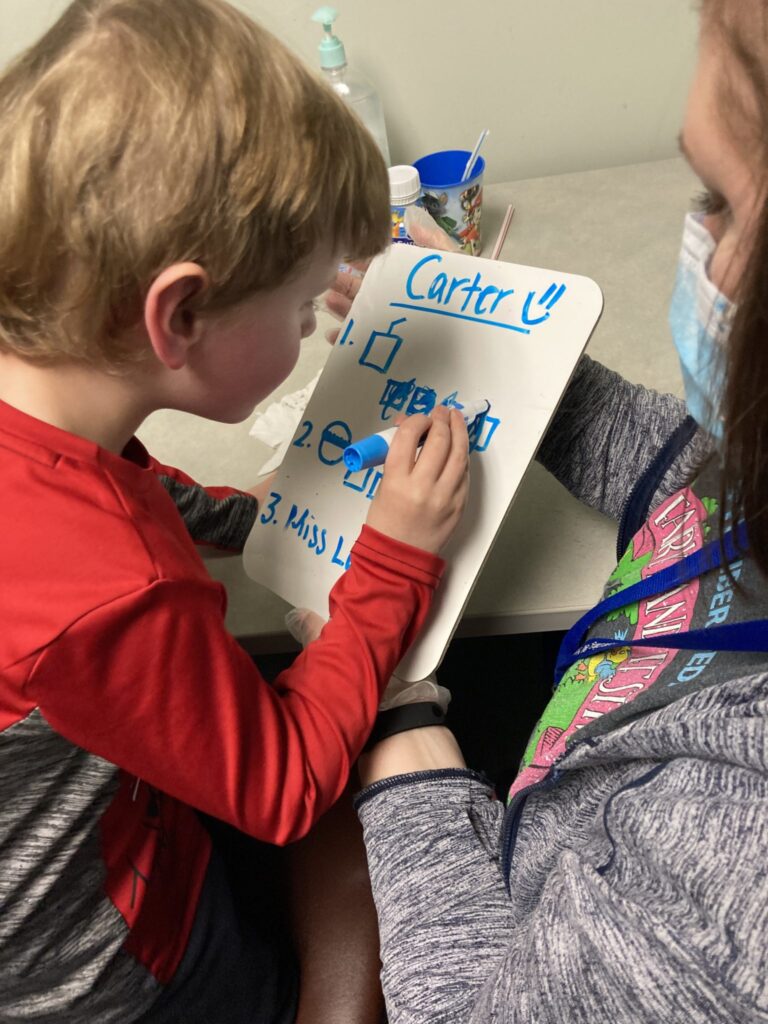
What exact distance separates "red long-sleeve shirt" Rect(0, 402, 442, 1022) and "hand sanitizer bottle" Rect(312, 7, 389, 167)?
0.55m

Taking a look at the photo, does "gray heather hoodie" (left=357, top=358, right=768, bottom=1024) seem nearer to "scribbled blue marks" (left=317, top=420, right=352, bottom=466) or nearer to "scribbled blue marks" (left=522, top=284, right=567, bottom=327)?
"scribbled blue marks" (left=522, top=284, right=567, bottom=327)

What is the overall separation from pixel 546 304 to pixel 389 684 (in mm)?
346

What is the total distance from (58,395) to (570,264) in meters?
0.63

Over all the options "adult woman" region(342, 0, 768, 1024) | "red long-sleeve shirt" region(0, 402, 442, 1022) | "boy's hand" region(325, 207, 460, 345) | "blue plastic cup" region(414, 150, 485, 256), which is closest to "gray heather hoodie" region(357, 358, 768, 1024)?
"adult woman" region(342, 0, 768, 1024)

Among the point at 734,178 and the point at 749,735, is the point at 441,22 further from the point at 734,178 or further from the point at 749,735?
the point at 749,735

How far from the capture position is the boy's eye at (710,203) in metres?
0.37

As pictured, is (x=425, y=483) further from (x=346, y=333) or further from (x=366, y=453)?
(x=346, y=333)

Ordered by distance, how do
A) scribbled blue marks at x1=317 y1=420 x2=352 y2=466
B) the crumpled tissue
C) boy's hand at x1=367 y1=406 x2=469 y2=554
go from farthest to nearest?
the crumpled tissue → scribbled blue marks at x1=317 y1=420 x2=352 y2=466 → boy's hand at x1=367 y1=406 x2=469 y2=554

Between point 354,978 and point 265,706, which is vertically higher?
point 265,706

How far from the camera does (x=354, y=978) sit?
0.61 m

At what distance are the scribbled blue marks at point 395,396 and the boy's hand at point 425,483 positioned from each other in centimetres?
5

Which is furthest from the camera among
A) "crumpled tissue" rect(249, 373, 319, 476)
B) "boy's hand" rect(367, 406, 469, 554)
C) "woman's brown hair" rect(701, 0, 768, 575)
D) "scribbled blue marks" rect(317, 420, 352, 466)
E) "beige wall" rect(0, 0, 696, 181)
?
"beige wall" rect(0, 0, 696, 181)

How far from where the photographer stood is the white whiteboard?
0.59 meters

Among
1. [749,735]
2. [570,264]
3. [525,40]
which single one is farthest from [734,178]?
[525,40]
